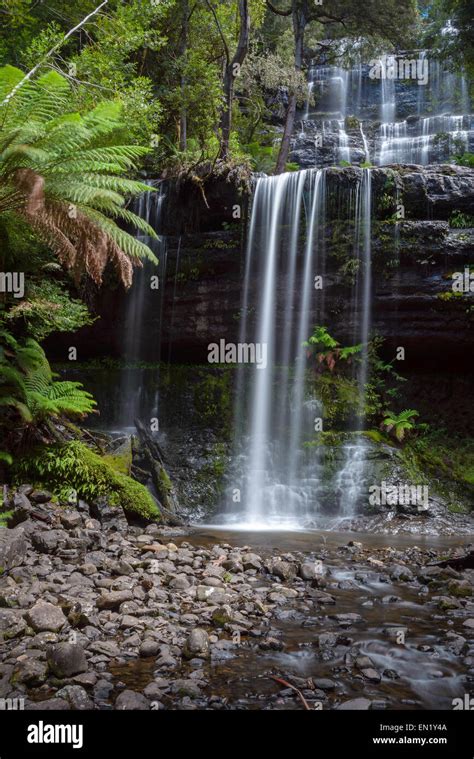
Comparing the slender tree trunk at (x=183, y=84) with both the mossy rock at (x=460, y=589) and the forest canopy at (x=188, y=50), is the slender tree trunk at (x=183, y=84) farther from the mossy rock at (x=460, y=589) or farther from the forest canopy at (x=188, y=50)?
the mossy rock at (x=460, y=589)

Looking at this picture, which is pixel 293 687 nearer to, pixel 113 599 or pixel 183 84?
pixel 113 599

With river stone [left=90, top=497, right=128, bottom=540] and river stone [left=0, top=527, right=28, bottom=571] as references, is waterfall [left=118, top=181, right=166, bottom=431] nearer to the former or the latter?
river stone [left=90, top=497, right=128, bottom=540]

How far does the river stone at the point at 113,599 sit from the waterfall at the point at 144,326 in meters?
8.27

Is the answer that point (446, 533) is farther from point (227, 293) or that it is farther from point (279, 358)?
point (227, 293)

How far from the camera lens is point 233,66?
539 inches

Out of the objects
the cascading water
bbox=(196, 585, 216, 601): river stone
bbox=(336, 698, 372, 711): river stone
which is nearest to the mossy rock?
bbox=(196, 585, 216, 601): river stone

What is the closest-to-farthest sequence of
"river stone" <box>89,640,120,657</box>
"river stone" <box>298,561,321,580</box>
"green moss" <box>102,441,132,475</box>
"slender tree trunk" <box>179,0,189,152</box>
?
"river stone" <box>89,640,120,657</box> → "river stone" <box>298,561,321,580</box> → "green moss" <box>102,441,132,475</box> → "slender tree trunk" <box>179,0,189,152</box>

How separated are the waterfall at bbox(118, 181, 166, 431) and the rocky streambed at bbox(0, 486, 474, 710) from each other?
633 centimetres

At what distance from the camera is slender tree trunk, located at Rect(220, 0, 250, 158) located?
1306 cm

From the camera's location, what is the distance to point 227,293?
12.8 metres

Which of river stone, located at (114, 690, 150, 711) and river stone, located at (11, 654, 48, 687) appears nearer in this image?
river stone, located at (114, 690, 150, 711)

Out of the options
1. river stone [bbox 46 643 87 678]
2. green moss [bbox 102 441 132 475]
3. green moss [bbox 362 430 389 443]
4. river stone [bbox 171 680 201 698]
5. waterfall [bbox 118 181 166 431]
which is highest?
waterfall [bbox 118 181 166 431]

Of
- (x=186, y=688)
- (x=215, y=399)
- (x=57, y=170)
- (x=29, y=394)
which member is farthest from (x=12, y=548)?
(x=215, y=399)
